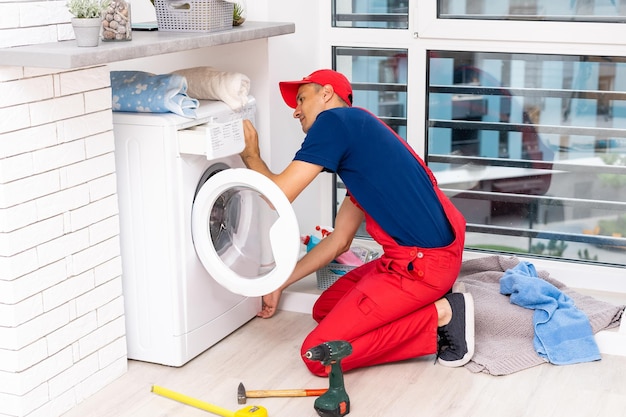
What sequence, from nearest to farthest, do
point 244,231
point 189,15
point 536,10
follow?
1. point 189,15
2. point 244,231
3. point 536,10

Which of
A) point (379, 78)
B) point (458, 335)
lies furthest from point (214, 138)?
point (379, 78)

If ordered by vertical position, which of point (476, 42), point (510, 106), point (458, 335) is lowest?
point (458, 335)

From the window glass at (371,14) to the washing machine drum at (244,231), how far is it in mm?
1004

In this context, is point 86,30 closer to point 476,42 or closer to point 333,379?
point 333,379

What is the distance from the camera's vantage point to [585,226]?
151 inches

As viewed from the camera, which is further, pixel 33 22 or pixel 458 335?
pixel 458 335

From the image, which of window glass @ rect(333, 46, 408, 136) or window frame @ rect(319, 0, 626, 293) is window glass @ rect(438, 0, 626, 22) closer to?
window frame @ rect(319, 0, 626, 293)

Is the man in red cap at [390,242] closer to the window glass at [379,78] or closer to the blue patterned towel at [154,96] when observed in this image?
the blue patterned towel at [154,96]

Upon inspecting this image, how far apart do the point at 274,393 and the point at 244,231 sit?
0.73 m

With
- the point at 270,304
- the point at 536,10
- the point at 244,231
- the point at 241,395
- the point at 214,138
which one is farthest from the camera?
the point at 536,10

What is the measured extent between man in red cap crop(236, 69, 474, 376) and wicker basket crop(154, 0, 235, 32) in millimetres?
394

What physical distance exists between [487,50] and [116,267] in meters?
1.80

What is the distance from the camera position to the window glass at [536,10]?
3.60 m

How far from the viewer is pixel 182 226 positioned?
9.93 ft
